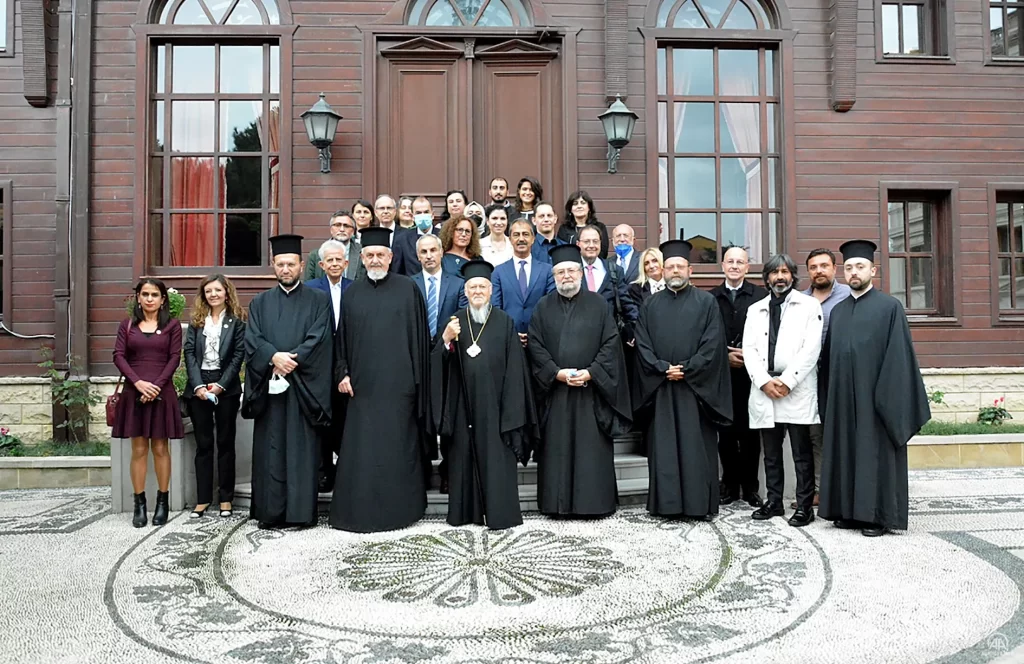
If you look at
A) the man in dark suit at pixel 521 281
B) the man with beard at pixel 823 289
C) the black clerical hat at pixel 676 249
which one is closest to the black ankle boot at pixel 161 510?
the man in dark suit at pixel 521 281

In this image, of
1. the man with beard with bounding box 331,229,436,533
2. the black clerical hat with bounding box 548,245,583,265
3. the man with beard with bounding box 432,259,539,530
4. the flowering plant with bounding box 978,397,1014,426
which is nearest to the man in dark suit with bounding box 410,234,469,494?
the man with beard with bounding box 331,229,436,533

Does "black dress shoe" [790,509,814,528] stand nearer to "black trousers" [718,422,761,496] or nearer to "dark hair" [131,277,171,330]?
"black trousers" [718,422,761,496]

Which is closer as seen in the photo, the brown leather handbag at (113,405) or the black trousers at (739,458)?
the brown leather handbag at (113,405)

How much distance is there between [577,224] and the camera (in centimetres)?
704

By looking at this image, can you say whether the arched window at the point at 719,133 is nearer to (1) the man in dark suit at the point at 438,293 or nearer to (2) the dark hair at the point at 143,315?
(1) the man in dark suit at the point at 438,293

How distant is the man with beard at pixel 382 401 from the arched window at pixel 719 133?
4.64m

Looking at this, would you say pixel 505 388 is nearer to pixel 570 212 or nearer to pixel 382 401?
pixel 382 401

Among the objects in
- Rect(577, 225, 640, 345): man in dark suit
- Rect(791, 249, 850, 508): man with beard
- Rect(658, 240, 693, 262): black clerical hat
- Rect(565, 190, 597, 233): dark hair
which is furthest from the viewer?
Rect(565, 190, 597, 233): dark hair

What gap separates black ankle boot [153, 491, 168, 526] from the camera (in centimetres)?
544

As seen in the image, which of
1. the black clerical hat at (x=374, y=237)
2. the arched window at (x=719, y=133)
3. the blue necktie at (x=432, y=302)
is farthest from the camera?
the arched window at (x=719, y=133)

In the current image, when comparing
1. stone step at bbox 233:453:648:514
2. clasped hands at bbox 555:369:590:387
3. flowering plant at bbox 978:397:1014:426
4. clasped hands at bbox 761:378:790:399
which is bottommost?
stone step at bbox 233:453:648:514

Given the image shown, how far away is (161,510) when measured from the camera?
549 cm

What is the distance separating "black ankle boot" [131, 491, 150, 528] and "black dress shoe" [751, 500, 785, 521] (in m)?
4.56

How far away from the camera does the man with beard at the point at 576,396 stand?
5.41m
